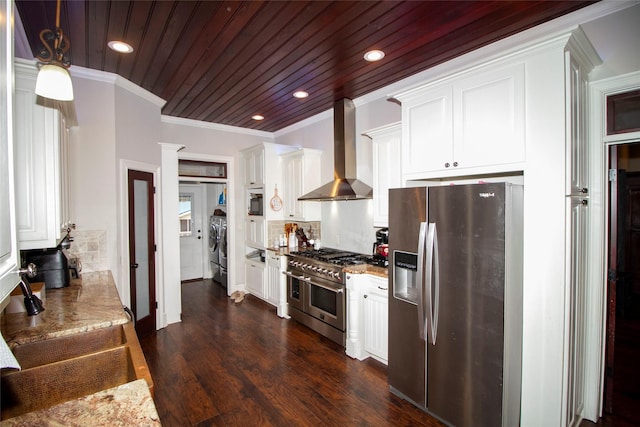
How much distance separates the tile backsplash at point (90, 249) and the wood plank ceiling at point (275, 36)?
1.65 m

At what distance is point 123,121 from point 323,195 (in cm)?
239

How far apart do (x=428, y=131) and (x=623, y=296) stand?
4143 millimetres

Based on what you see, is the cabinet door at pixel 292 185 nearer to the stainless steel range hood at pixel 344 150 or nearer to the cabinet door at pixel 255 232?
the cabinet door at pixel 255 232

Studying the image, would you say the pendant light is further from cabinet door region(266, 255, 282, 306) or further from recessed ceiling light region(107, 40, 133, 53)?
cabinet door region(266, 255, 282, 306)

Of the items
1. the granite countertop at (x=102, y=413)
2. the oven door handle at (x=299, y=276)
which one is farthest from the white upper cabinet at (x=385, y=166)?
the granite countertop at (x=102, y=413)

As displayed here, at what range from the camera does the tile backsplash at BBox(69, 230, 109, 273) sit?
3.09m

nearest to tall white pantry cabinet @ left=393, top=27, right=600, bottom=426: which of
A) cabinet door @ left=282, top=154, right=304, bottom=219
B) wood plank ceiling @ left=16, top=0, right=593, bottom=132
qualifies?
wood plank ceiling @ left=16, top=0, right=593, bottom=132

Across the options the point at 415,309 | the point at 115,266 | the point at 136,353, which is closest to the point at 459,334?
the point at 415,309

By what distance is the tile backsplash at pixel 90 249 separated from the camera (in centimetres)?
309

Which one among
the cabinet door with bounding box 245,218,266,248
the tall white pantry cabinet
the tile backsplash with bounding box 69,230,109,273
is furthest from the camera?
the cabinet door with bounding box 245,218,266,248

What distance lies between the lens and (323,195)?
3.87 metres

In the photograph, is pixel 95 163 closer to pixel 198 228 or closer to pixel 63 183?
pixel 63 183

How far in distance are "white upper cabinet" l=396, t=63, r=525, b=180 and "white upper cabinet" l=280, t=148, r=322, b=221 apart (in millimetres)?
2079

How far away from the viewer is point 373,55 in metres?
2.75
